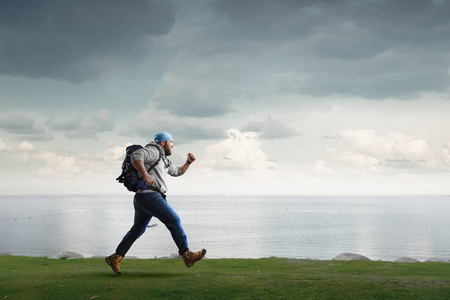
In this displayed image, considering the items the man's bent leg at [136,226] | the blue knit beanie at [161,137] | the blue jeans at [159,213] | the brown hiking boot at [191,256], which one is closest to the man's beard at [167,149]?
the blue knit beanie at [161,137]

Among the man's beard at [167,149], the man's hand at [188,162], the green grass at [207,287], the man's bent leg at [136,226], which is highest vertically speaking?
the man's beard at [167,149]

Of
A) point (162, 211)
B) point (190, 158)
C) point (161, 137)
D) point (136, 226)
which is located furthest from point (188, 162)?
point (136, 226)

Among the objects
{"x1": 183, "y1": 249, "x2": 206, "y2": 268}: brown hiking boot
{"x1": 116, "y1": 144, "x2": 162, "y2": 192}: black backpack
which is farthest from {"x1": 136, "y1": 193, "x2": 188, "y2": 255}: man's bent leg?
{"x1": 116, "y1": 144, "x2": 162, "y2": 192}: black backpack

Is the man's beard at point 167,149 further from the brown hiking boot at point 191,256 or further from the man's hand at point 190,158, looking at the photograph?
the brown hiking boot at point 191,256

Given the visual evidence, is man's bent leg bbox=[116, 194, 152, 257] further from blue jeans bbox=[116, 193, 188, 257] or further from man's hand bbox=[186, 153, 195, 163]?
man's hand bbox=[186, 153, 195, 163]

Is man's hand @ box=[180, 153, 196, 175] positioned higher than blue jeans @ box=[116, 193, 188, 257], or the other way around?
man's hand @ box=[180, 153, 196, 175]

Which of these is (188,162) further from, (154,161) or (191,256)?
(191,256)

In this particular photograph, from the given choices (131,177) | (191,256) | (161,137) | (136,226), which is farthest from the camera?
(136,226)

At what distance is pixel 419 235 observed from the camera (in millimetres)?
99562

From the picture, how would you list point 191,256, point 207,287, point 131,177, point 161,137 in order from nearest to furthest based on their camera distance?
point 207,287
point 131,177
point 191,256
point 161,137

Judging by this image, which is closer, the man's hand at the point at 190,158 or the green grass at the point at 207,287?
the green grass at the point at 207,287

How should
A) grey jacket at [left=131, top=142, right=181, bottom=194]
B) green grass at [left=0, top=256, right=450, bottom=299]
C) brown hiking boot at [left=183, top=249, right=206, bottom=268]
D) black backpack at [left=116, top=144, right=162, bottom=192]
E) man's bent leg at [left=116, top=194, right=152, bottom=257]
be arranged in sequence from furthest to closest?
man's bent leg at [left=116, top=194, right=152, bottom=257] < brown hiking boot at [left=183, top=249, right=206, bottom=268] < black backpack at [left=116, top=144, right=162, bottom=192] < grey jacket at [left=131, top=142, right=181, bottom=194] < green grass at [left=0, top=256, right=450, bottom=299]

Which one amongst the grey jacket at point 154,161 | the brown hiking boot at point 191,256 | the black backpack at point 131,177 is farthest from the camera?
the brown hiking boot at point 191,256

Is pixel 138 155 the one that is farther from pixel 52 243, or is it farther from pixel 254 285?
pixel 52 243
